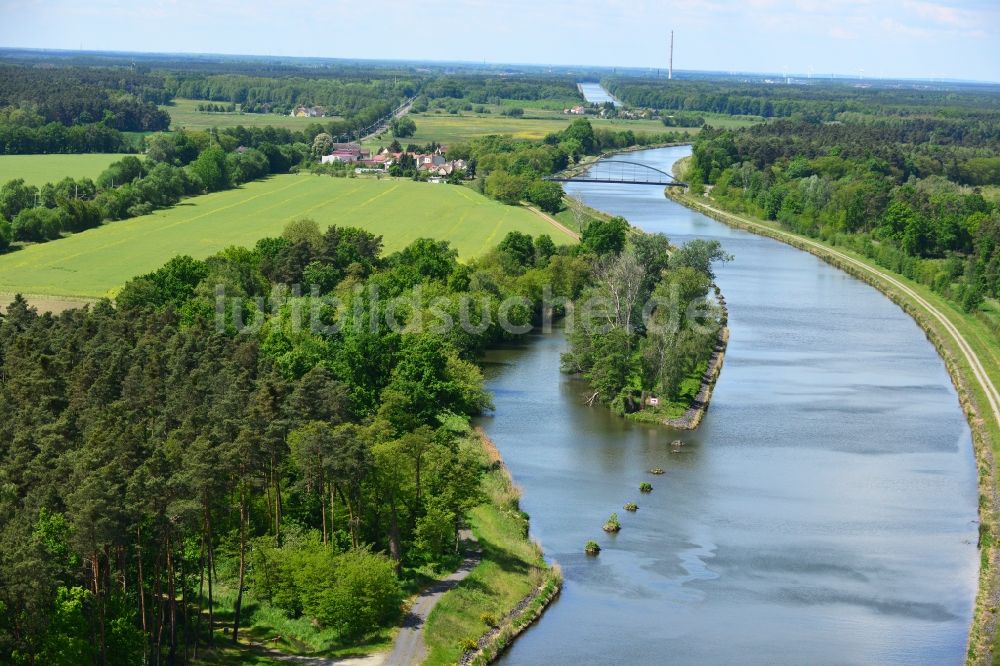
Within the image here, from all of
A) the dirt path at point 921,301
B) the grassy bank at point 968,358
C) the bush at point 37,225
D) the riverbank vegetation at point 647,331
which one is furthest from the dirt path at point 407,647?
the bush at point 37,225

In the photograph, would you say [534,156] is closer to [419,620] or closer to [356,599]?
[419,620]

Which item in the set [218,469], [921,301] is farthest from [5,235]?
[218,469]

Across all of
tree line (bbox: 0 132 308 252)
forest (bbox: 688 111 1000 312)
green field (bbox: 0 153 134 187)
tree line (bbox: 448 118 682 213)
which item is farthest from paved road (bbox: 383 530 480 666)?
green field (bbox: 0 153 134 187)

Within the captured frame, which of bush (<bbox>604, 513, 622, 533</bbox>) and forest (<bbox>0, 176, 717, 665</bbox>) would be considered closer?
forest (<bbox>0, 176, 717, 665</bbox>)

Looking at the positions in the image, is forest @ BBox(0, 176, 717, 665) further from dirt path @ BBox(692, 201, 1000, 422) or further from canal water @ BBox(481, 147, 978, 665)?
dirt path @ BBox(692, 201, 1000, 422)

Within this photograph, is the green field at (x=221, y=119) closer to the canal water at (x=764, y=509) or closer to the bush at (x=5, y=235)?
the bush at (x=5, y=235)
